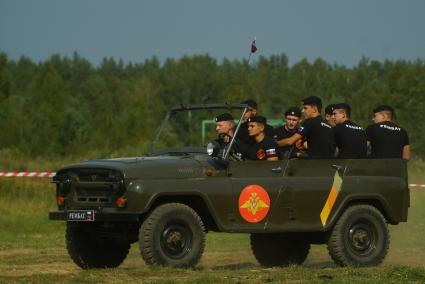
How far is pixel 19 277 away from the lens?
12.0 meters

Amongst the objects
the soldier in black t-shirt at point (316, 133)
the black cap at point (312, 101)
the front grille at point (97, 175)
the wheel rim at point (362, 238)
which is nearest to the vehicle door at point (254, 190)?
the soldier in black t-shirt at point (316, 133)

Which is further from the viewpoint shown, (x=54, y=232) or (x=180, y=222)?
(x=54, y=232)

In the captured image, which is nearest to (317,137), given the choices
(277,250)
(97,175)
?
(277,250)

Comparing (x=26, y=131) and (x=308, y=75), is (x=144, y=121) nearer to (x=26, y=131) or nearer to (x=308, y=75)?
(x=26, y=131)

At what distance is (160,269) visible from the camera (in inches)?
458

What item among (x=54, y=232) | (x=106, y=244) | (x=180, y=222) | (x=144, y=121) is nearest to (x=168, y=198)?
(x=180, y=222)

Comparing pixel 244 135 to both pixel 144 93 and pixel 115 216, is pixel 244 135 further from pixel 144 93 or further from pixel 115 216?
pixel 144 93

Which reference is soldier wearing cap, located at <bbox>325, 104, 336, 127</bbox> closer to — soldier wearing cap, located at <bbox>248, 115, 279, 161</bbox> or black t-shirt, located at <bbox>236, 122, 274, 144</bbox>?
soldier wearing cap, located at <bbox>248, 115, 279, 161</bbox>

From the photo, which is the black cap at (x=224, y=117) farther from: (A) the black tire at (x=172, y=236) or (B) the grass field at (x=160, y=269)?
(B) the grass field at (x=160, y=269)

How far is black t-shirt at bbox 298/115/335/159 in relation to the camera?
1345 centimetres

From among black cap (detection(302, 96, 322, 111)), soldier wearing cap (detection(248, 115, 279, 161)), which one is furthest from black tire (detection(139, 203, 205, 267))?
black cap (detection(302, 96, 322, 111))

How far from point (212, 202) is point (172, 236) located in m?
Result: 0.64

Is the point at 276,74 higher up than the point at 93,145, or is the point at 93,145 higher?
the point at 276,74

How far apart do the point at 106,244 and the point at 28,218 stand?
420 inches
